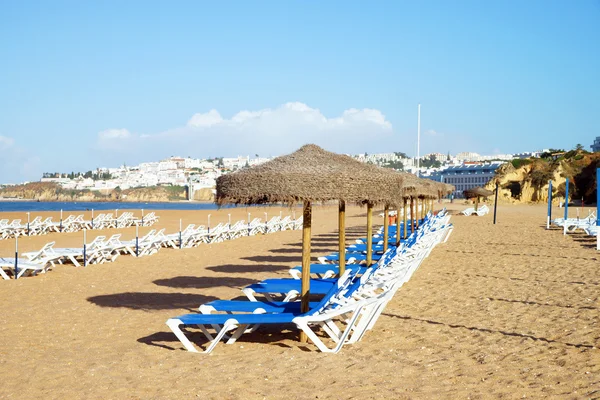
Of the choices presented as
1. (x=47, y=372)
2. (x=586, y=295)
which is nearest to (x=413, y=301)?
(x=586, y=295)

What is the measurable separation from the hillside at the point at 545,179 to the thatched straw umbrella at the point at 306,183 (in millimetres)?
54745

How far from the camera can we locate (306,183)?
5.67m

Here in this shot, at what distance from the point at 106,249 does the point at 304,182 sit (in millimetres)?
9870

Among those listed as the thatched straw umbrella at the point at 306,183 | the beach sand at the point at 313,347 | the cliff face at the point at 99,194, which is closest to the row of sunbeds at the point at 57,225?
the beach sand at the point at 313,347

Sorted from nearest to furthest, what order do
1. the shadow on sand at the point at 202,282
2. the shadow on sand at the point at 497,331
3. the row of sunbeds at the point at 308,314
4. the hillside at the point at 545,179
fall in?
the row of sunbeds at the point at 308,314
the shadow on sand at the point at 497,331
the shadow on sand at the point at 202,282
the hillside at the point at 545,179

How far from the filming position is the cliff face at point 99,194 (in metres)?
138

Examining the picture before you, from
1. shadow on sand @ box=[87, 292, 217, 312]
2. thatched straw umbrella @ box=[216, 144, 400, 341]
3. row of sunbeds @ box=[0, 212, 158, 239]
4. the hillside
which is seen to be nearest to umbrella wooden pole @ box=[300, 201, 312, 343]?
thatched straw umbrella @ box=[216, 144, 400, 341]

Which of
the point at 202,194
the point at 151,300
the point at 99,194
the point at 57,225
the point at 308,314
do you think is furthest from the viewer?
the point at 99,194

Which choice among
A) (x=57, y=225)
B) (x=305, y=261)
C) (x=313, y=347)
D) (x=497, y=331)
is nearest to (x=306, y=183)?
(x=305, y=261)

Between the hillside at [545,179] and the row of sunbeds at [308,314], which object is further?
the hillside at [545,179]

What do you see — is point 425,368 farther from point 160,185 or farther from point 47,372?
point 160,185

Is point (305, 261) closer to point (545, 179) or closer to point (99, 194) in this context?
point (545, 179)

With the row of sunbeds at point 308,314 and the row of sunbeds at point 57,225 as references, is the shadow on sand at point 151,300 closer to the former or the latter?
the row of sunbeds at point 308,314

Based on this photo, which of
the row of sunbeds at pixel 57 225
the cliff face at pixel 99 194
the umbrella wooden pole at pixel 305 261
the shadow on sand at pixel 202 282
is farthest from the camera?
the cliff face at pixel 99 194
